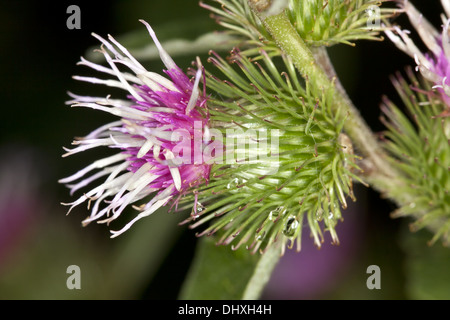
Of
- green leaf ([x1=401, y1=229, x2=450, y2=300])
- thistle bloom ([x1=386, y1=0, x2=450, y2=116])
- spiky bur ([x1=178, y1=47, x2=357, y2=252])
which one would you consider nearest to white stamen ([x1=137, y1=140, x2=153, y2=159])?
spiky bur ([x1=178, y1=47, x2=357, y2=252])

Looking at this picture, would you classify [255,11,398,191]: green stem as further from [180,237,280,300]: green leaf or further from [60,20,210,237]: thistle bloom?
[180,237,280,300]: green leaf

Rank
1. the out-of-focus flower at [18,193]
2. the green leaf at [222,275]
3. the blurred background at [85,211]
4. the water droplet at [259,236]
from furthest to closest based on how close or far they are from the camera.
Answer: the out-of-focus flower at [18,193]
the blurred background at [85,211]
the green leaf at [222,275]
the water droplet at [259,236]

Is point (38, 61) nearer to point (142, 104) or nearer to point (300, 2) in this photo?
point (142, 104)

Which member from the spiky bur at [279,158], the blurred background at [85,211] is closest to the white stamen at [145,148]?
the spiky bur at [279,158]

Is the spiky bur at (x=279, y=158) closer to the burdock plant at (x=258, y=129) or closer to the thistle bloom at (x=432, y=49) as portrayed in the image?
the burdock plant at (x=258, y=129)

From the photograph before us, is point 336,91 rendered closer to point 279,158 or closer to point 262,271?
point 279,158
